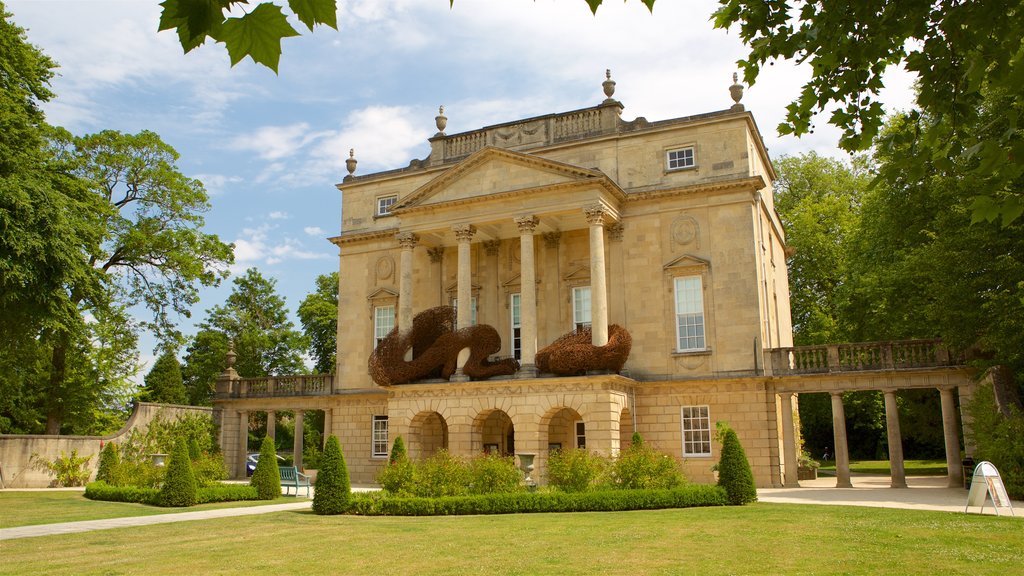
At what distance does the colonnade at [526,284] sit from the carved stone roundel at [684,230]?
110 inches

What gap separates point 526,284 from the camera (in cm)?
2966

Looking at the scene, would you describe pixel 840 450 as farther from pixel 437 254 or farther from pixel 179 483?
pixel 179 483

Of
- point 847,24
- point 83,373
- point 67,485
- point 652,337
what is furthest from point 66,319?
point 847,24

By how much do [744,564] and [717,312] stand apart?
19.0 m

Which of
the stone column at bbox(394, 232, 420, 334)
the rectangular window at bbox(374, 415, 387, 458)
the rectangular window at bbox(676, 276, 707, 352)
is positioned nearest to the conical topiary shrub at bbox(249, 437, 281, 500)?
the stone column at bbox(394, 232, 420, 334)

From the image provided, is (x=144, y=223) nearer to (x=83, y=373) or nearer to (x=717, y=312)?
(x=83, y=373)

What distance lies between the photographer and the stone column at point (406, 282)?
31.7m

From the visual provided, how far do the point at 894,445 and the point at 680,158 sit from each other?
42.1 ft

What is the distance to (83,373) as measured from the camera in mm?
39438

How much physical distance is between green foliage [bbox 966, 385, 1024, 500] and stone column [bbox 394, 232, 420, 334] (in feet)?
64.8

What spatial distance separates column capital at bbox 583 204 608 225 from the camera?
29.1m

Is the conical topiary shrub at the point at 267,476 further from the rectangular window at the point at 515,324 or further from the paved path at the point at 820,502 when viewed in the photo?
the rectangular window at the point at 515,324

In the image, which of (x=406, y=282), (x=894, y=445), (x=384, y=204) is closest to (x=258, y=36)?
(x=894, y=445)

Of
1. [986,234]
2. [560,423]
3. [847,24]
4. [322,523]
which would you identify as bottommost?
[322,523]
